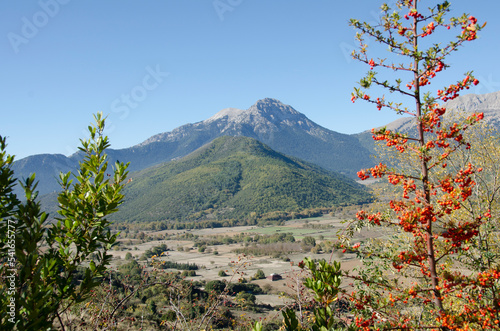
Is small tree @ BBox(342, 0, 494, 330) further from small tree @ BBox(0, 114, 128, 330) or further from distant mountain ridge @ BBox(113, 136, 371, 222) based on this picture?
distant mountain ridge @ BBox(113, 136, 371, 222)

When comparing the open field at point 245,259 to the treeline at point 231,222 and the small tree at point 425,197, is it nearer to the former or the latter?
the treeline at point 231,222

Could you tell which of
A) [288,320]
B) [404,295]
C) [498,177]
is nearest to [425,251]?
[404,295]

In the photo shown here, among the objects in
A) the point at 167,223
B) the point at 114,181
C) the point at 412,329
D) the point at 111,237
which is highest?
the point at 114,181

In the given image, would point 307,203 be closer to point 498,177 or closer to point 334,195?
point 334,195

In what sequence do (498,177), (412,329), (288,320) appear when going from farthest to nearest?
(498,177) → (412,329) → (288,320)

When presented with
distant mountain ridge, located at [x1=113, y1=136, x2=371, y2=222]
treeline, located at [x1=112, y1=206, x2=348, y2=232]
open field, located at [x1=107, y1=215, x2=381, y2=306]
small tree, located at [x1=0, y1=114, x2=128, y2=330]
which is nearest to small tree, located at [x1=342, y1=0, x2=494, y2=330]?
small tree, located at [x1=0, y1=114, x2=128, y2=330]

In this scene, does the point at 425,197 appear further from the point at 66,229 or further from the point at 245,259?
the point at 245,259

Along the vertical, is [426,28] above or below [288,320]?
above

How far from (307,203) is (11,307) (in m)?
119

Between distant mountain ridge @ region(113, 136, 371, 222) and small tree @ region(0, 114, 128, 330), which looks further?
distant mountain ridge @ region(113, 136, 371, 222)

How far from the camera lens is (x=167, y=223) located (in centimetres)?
10856

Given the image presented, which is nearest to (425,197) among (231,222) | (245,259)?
(245,259)

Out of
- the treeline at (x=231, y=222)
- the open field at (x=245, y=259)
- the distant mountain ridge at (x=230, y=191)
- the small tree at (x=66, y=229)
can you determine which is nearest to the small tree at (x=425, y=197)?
the small tree at (x=66, y=229)

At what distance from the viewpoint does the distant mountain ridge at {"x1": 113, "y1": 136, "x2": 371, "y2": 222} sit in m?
117
